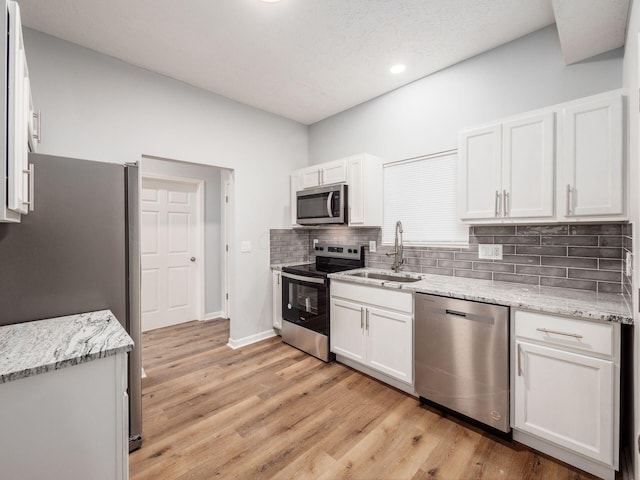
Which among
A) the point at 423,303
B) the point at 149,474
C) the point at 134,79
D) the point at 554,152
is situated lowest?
the point at 149,474

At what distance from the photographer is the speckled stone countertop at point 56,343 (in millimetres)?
1074

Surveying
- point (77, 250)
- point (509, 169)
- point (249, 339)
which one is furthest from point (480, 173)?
point (249, 339)

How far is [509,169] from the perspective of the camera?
6.79ft

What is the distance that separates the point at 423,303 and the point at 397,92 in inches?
86.5

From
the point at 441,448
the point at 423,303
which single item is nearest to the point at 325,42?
the point at 423,303

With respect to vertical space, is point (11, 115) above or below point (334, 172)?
below

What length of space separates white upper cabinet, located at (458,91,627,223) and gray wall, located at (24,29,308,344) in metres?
2.27

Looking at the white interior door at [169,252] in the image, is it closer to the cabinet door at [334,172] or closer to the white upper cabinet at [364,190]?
the cabinet door at [334,172]

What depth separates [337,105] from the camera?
3467 mm

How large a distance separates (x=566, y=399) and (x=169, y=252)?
4393 millimetres

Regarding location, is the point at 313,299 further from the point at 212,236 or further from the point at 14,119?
the point at 14,119

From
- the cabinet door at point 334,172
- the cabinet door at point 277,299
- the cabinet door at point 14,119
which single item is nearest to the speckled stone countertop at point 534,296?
the cabinet door at point 334,172

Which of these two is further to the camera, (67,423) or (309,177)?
(309,177)

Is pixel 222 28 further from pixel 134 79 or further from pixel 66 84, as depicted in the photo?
pixel 66 84
